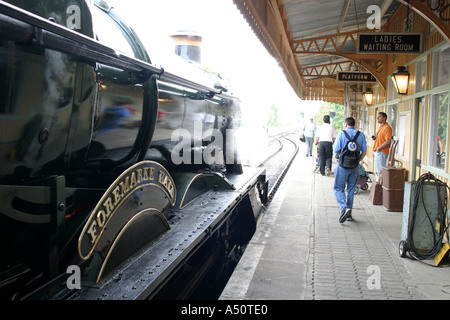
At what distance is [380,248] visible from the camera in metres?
5.25

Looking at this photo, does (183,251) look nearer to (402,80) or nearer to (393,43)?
(393,43)

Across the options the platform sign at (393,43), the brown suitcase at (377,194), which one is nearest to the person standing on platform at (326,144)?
the brown suitcase at (377,194)

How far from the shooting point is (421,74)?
802cm

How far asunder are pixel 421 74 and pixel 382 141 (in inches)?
59.1

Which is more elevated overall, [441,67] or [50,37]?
[441,67]

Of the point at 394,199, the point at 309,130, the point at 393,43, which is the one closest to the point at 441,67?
the point at 393,43

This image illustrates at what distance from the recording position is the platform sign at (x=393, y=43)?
7150 mm

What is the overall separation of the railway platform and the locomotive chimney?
8.94 ft

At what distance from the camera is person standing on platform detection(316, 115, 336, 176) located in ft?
39.1

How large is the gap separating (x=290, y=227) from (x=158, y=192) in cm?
361

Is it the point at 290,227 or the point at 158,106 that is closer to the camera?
the point at 158,106

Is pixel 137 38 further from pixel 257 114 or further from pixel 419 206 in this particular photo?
pixel 257 114

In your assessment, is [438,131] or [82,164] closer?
[82,164]

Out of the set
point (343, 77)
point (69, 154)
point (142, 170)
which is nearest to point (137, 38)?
point (142, 170)
